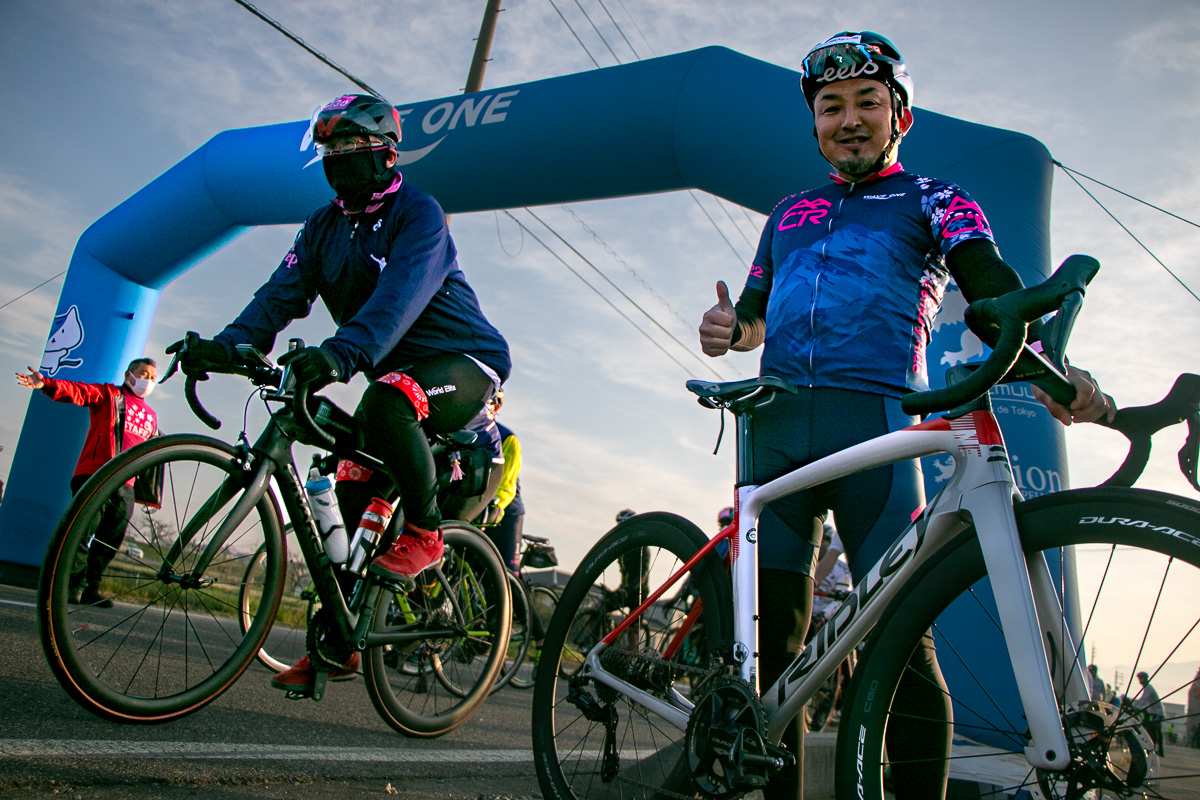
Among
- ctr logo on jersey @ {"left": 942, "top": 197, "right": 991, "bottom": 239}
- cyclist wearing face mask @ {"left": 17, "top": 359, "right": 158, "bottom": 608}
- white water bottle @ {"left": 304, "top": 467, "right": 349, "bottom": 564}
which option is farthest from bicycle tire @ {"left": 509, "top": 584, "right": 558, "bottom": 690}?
ctr logo on jersey @ {"left": 942, "top": 197, "right": 991, "bottom": 239}

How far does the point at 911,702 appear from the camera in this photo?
4.77 feet

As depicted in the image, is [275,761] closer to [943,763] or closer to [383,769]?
[383,769]

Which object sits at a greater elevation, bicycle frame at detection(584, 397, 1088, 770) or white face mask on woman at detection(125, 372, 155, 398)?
white face mask on woman at detection(125, 372, 155, 398)

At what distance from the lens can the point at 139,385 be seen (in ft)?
21.2

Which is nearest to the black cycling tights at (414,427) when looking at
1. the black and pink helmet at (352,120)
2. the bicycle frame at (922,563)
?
the black and pink helmet at (352,120)

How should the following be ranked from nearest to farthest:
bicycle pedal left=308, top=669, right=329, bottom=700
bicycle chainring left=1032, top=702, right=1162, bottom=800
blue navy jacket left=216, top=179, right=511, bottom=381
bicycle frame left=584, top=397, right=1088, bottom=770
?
bicycle chainring left=1032, top=702, right=1162, bottom=800 < bicycle frame left=584, top=397, right=1088, bottom=770 < bicycle pedal left=308, top=669, right=329, bottom=700 < blue navy jacket left=216, top=179, right=511, bottom=381

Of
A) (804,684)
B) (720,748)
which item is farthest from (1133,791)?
(720,748)

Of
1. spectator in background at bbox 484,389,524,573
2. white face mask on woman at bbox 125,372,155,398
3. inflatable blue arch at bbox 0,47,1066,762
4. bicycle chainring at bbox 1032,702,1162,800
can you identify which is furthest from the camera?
white face mask on woman at bbox 125,372,155,398

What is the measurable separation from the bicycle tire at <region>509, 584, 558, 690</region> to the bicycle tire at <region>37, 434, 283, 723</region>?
3.26m

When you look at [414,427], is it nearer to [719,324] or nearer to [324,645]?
[324,645]

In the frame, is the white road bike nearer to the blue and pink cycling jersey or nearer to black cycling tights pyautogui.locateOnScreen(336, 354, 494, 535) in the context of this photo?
the blue and pink cycling jersey

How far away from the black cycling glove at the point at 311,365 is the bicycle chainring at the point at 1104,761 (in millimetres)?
1962

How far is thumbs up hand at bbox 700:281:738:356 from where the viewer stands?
6.86ft

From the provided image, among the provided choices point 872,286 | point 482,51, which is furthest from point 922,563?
point 482,51
